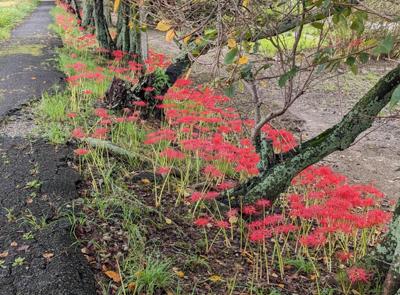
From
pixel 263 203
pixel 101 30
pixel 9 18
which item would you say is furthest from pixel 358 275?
pixel 9 18

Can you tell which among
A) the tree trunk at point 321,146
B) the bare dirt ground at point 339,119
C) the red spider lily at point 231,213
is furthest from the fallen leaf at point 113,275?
the bare dirt ground at point 339,119

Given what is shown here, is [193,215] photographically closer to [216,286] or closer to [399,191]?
[216,286]

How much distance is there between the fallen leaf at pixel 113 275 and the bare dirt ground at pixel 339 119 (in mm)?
2358

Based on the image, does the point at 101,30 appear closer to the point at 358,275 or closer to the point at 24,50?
the point at 24,50

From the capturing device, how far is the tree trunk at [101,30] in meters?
11.1

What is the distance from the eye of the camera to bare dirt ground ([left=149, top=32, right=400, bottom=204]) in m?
7.17

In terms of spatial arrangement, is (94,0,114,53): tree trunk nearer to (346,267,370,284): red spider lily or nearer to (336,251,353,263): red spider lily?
(336,251,353,263): red spider lily

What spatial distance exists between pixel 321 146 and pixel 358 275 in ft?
4.20

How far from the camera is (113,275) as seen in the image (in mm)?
3188

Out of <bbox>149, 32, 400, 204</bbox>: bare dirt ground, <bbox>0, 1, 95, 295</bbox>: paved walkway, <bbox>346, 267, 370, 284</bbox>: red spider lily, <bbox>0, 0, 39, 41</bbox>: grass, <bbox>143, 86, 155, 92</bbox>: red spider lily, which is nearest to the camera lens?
<bbox>0, 1, 95, 295</bbox>: paved walkway

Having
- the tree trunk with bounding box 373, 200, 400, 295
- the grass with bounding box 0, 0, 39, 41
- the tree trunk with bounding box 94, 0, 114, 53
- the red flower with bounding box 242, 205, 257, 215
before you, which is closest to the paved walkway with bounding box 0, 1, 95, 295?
the red flower with bounding box 242, 205, 257, 215

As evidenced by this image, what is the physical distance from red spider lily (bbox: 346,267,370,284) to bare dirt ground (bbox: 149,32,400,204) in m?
1.55

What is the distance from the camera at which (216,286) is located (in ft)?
11.5

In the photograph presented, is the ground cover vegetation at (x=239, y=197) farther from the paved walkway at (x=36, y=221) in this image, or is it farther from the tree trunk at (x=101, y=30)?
the tree trunk at (x=101, y=30)
